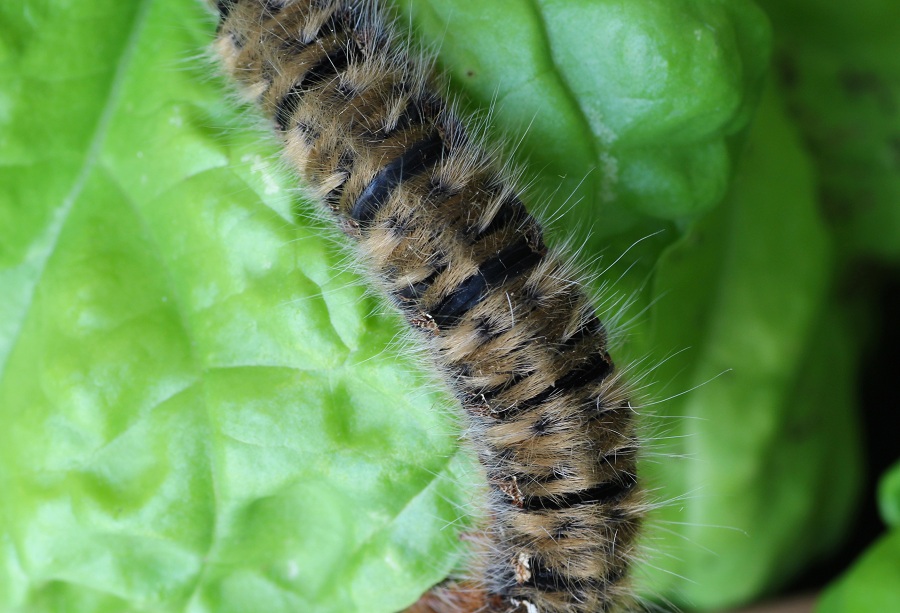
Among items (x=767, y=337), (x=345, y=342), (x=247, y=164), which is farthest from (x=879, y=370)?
(x=247, y=164)

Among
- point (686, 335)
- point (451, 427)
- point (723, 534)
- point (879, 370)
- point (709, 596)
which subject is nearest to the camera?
point (451, 427)

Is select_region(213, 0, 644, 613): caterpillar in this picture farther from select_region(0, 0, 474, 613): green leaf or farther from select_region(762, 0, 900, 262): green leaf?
select_region(762, 0, 900, 262): green leaf

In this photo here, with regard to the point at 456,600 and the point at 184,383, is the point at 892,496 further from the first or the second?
the point at 184,383

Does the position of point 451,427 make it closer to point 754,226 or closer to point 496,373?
point 496,373

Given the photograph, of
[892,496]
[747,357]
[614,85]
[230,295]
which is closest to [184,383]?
[230,295]

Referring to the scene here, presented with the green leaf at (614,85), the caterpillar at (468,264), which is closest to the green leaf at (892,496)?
the caterpillar at (468,264)

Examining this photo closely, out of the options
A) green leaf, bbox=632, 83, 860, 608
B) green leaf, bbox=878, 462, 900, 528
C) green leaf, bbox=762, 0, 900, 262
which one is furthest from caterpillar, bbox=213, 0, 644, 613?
green leaf, bbox=762, 0, 900, 262
